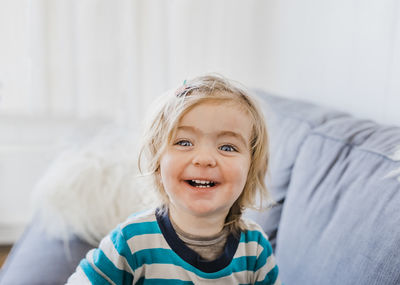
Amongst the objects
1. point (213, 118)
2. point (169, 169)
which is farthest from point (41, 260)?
point (213, 118)

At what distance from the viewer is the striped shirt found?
807 millimetres

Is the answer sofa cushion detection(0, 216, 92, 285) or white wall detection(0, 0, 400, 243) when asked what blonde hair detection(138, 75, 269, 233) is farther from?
white wall detection(0, 0, 400, 243)

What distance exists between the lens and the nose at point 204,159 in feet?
2.44

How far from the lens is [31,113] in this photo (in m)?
2.12

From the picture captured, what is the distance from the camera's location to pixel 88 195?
1.31 m

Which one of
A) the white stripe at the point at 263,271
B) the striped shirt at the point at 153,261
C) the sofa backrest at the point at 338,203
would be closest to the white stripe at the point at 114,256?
the striped shirt at the point at 153,261

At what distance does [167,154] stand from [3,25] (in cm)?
165

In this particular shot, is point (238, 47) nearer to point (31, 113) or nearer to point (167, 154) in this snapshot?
point (31, 113)

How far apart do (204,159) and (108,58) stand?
1492mm

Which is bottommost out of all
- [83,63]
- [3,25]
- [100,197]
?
[100,197]

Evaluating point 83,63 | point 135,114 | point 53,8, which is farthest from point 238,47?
point 53,8

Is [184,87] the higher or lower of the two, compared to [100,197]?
higher

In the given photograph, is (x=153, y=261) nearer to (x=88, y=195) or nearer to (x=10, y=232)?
(x=88, y=195)

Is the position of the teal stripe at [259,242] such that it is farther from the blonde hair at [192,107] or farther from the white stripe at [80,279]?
the white stripe at [80,279]
